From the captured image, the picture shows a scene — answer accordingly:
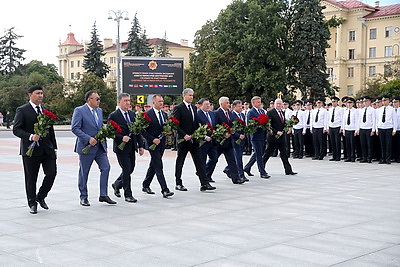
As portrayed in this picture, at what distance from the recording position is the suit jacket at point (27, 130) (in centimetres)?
943

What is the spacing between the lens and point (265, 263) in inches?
250

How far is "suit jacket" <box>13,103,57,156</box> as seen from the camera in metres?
9.43

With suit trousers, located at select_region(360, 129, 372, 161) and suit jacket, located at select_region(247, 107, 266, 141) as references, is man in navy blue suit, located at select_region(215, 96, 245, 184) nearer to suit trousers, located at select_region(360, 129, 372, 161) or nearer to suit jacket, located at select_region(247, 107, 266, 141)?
suit jacket, located at select_region(247, 107, 266, 141)

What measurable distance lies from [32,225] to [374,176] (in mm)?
9407

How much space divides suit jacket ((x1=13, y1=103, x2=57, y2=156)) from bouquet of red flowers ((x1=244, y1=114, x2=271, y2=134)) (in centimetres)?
561

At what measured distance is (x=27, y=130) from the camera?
950cm

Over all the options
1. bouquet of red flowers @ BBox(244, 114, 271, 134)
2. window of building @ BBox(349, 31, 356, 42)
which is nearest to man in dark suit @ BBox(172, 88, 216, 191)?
bouquet of red flowers @ BBox(244, 114, 271, 134)

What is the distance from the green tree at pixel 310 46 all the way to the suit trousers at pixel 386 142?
26547 millimetres

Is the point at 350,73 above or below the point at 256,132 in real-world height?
above

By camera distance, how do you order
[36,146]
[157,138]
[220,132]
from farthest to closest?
[220,132], [157,138], [36,146]

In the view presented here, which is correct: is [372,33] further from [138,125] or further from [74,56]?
[138,125]

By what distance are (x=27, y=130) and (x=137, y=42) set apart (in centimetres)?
7078

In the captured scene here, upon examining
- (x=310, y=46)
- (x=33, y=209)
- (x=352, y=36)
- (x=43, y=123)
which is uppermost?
(x=352, y=36)

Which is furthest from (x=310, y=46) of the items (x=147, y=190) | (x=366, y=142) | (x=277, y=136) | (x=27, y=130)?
(x=27, y=130)
